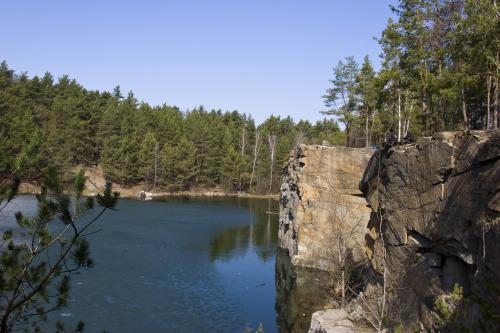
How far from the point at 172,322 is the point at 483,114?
24284mm

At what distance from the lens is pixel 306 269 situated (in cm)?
3362

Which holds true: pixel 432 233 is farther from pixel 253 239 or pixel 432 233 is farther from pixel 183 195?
pixel 183 195

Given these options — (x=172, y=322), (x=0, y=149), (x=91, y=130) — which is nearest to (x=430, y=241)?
(x=172, y=322)

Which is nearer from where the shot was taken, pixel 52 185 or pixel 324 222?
pixel 52 185

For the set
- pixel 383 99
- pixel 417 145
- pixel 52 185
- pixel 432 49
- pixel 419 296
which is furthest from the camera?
pixel 383 99

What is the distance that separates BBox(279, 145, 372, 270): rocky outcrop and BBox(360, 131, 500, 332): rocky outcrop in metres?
14.0

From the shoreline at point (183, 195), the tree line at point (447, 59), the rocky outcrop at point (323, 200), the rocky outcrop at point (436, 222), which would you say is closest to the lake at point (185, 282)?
the rocky outcrop at point (323, 200)

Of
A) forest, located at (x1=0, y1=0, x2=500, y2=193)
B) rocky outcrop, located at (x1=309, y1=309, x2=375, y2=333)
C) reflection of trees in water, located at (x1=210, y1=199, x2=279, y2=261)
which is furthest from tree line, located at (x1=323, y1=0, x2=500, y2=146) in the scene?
reflection of trees in water, located at (x1=210, y1=199, x2=279, y2=261)

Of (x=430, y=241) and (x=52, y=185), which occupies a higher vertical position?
(x=52, y=185)

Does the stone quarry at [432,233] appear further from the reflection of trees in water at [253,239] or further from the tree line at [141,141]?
the tree line at [141,141]

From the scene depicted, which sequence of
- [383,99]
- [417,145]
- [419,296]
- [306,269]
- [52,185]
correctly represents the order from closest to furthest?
[52,185] → [419,296] → [417,145] → [383,99] → [306,269]

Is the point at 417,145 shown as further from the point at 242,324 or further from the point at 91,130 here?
the point at 91,130

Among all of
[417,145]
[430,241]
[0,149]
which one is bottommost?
[430,241]

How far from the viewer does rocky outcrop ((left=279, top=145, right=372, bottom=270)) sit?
1344 inches
